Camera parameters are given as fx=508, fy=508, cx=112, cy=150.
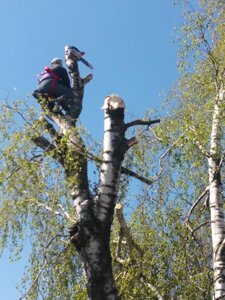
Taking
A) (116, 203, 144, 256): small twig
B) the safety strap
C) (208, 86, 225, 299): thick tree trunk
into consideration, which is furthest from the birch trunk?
(208, 86, 225, 299): thick tree trunk

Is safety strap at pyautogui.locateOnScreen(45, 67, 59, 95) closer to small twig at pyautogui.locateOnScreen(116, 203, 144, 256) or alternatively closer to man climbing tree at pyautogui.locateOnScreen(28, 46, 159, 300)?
man climbing tree at pyautogui.locateOnScreen(28, 46, 159, 300)

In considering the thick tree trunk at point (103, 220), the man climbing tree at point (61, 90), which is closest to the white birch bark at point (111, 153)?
the thick tree trunk at point (103, 220)

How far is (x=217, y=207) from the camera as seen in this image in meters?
8.19

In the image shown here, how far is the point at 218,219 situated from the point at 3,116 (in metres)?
3.84

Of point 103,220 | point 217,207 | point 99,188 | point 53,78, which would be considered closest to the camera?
point 103,220

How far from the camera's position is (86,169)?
7504mm

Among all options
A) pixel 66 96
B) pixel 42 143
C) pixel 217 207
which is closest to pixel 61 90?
pixel 66 96

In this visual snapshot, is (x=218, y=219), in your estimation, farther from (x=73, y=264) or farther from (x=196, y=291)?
(x=73, y=264)

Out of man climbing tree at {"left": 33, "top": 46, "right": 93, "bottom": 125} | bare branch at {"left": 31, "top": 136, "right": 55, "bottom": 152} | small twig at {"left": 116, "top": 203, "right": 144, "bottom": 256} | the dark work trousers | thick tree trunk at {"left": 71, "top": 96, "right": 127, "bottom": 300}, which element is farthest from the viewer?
the dark work trousers

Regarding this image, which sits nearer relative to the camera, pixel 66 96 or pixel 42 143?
pixel 42 143

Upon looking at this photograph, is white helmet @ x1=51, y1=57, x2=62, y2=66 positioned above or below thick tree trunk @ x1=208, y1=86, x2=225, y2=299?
above

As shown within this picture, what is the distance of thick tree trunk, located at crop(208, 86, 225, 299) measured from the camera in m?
7.54

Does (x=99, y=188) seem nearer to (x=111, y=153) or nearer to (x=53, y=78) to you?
(x=111, y=153)

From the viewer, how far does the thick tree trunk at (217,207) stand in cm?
754
